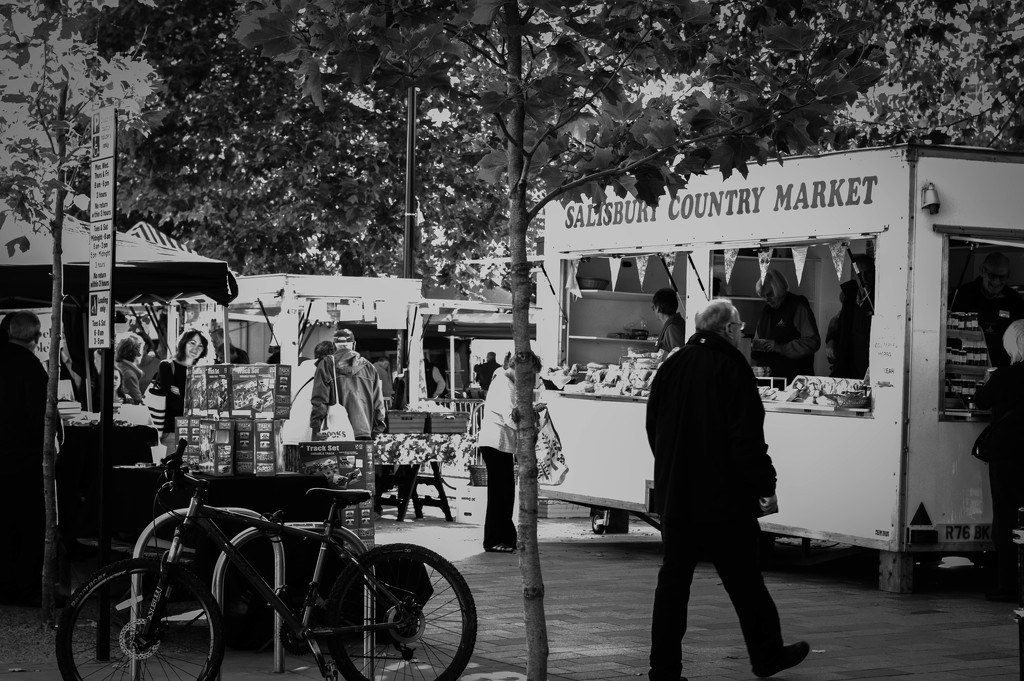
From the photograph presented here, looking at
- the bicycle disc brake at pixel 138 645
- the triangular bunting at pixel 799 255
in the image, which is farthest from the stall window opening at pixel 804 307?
the bicycle disc brake at pixel 138 645

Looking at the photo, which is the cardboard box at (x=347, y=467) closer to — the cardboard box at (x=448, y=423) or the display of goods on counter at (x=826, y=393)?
the display of goods on counter at (x=826, y=393)

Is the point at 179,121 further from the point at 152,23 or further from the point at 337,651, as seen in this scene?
the point at 337,651

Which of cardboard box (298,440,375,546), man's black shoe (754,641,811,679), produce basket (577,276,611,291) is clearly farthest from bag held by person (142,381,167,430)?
man's black shoe (754,641,811,679)

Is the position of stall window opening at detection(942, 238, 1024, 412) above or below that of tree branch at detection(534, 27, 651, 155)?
below

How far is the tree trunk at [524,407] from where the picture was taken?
5.23m

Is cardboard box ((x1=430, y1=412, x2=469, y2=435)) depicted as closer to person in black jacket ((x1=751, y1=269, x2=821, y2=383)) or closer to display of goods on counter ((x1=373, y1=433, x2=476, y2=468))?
display of goods on counter ((x1=373, y1=433, x2=476, y2=468))

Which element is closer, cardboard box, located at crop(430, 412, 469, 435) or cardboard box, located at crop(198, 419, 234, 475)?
cardboard box, located at crop(198, 419, 234, 475)

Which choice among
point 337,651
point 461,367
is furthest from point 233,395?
point 461,367

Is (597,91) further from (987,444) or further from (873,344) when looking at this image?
(987,444)

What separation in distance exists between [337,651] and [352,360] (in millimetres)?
8645

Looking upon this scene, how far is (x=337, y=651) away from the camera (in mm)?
6359

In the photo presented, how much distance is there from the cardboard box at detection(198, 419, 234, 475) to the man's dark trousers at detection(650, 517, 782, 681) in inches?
100

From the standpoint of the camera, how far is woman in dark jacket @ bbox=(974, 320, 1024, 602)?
9734mm

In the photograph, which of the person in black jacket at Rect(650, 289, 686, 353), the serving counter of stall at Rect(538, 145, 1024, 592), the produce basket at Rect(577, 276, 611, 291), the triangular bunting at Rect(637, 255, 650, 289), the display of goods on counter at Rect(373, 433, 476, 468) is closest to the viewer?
the serving counter of stall at Rect(538, 145, 1024, 592)
